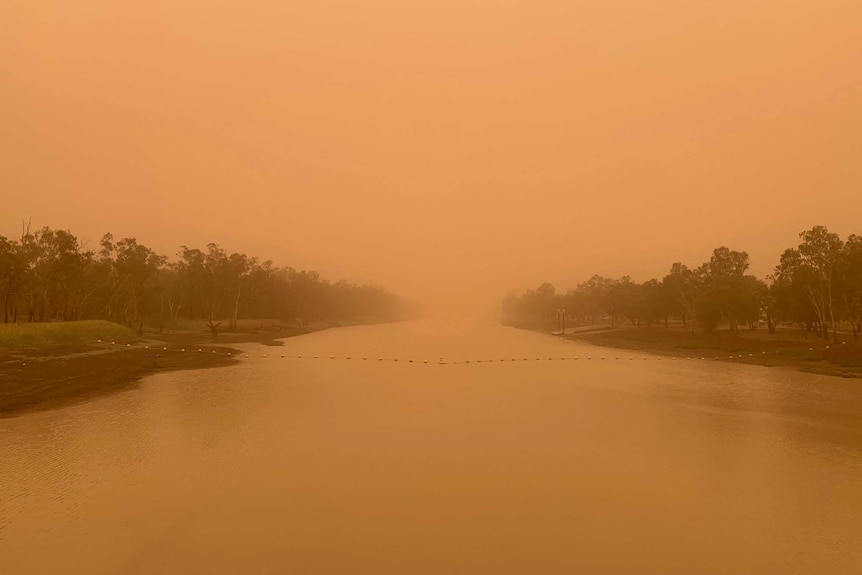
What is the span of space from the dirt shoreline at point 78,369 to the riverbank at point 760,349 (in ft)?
172

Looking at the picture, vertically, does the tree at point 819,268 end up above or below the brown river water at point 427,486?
above

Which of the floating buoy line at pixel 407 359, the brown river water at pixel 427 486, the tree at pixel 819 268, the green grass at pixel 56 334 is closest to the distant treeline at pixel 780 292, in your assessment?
the tree at pixel 819 268

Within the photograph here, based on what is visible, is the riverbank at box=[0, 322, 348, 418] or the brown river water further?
the riverbank at box=[0, 322, 348, 418]

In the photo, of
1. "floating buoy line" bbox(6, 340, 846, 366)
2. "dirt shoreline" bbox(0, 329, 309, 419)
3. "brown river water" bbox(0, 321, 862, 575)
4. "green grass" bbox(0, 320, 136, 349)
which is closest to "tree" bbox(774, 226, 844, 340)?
"floating buoy line" bbox(6, 340, 846, 366)

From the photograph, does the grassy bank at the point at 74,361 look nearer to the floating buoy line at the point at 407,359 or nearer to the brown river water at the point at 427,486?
the floating buoy line at the point at 407,359

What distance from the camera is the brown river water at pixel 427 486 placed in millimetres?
10727

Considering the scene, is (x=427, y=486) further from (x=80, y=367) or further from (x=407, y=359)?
(x=407, y=359)

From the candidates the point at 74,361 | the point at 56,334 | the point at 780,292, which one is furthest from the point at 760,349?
the point at 56,334

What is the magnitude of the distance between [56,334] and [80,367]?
12468 mm

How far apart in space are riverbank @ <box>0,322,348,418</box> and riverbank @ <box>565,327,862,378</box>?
2067 inches

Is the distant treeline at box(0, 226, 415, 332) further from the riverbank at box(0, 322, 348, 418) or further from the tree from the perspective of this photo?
the tree

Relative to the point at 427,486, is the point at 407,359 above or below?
above

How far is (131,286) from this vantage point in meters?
75.6

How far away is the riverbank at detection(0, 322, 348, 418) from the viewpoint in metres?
27.6
